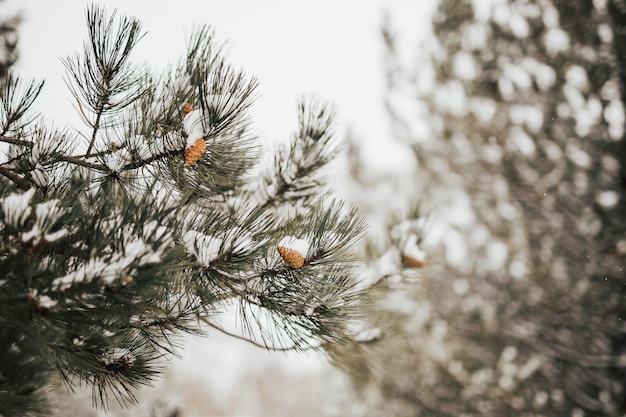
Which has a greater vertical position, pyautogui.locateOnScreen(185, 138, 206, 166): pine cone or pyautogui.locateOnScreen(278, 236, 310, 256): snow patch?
pyautogui.locateOnScreen(185, 138, 206, 166): pine cone

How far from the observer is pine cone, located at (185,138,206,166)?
3.64 feet

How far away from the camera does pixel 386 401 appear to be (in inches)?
165

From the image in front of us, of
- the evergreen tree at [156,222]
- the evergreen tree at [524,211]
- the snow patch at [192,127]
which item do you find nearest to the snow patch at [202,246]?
the evergreen tree at [156,222]

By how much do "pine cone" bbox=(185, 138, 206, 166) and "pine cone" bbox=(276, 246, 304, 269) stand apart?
0.36 metres

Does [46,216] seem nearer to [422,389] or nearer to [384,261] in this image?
[384,261]

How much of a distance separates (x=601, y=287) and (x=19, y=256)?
3661mm

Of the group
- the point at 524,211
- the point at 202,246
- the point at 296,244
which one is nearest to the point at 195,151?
the point at 202,246

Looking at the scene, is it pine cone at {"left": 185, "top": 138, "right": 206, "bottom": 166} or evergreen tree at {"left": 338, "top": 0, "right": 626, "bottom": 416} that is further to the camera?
evergreen tree at {"left": 338, "top": 0, "right": 626, "bottom": 416}

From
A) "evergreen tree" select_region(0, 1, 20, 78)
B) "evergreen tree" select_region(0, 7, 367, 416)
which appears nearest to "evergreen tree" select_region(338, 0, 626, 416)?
"evergreen tree" select_region(0, 7, 367, 416)

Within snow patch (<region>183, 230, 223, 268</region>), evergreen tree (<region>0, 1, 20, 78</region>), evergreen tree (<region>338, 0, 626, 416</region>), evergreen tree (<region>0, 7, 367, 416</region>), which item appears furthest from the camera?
evergreen tree (<region>338, 0, 626, 416</region>)

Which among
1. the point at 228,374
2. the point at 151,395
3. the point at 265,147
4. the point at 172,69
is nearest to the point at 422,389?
the point at 151,395

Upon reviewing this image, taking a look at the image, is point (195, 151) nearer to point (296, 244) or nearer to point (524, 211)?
point (296, 244)

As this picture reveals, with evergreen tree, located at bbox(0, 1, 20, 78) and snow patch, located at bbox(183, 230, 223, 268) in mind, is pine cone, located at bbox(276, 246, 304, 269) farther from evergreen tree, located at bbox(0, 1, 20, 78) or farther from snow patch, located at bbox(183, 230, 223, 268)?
evergreen tree, located at bbox(0, 1, 20, 78)

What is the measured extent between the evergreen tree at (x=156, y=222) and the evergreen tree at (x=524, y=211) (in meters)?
1.73
